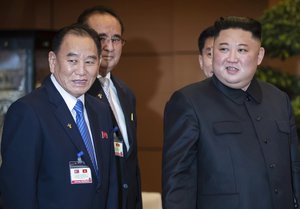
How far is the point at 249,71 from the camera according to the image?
239 centimetres

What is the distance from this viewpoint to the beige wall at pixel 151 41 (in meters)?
5.78

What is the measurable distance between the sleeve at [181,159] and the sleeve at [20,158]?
19.6 inches

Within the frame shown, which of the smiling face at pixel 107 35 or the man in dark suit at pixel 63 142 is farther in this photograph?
the smiling face at pixel 107 35

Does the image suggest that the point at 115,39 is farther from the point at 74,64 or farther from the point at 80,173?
the point at 80,173

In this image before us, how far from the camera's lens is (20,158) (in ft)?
7.27

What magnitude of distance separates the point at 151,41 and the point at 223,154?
3726 mm

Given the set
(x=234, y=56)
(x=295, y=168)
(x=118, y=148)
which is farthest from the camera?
(x=118, y=148)

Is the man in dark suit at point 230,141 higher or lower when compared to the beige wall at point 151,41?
lower

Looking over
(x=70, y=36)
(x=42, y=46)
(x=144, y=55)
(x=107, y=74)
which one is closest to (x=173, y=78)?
(x=144, y=55)

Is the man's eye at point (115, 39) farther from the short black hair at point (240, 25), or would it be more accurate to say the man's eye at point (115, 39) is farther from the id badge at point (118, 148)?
the short black hair at point (240, 25)

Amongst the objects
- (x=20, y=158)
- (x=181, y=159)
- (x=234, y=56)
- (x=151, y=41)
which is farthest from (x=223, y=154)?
(x=151, y=41)

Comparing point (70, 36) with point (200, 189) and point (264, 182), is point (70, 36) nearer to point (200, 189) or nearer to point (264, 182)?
point (200, 189)

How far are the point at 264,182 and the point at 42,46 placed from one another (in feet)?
9.71

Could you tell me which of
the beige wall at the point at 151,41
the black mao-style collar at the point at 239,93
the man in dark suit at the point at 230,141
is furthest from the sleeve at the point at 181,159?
the beige wall at the point at 151,41
